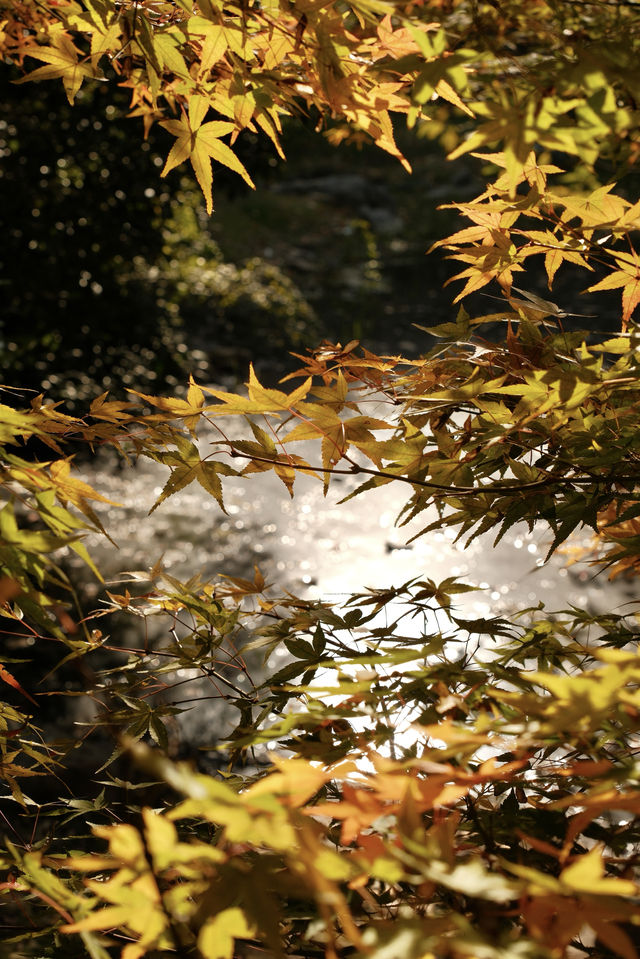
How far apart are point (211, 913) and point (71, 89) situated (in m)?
1.06

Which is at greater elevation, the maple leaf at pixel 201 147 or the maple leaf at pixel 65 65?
the maple leaf at pixel 65 65

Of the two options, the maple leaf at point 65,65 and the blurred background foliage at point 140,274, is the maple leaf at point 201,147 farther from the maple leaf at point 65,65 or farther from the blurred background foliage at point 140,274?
the blurred background foliage at point 140,274

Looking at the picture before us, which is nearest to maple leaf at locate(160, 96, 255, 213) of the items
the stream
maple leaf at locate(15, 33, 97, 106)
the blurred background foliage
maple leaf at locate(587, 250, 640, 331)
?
maple leaf at locate(15, 33, 97, 106)

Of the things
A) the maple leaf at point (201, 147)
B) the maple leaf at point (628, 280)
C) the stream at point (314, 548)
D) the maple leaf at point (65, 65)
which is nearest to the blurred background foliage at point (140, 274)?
the stream at point (314, 548)

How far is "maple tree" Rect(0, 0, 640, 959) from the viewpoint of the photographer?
0.43 meters

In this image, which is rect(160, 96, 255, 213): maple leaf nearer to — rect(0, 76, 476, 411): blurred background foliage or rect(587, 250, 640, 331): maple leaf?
rect(587, 250, 640, 331): maple leaf

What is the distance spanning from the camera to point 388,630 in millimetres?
841

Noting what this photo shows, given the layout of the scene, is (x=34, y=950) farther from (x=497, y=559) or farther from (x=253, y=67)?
(x=497, y=559)

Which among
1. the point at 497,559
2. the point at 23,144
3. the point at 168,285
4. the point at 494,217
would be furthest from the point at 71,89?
the point at 168,285

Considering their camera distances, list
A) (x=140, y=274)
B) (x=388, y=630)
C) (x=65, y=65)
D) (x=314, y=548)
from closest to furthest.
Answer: (x=388, y=630) < (x=65, y=65) < (x=314, y=548) < (x=140, y=274)

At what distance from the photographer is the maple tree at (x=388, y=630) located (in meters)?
0.43

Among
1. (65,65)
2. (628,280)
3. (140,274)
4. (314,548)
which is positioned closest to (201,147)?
(65,65)

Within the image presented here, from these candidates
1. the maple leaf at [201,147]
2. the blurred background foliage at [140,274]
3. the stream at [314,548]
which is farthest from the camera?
the blurred background foliage at [140,274]

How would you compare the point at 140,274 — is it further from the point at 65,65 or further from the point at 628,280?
the point at 628,280
